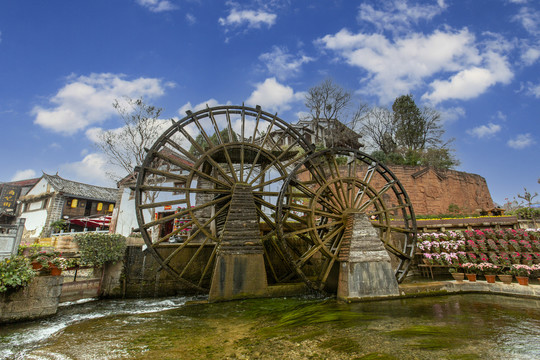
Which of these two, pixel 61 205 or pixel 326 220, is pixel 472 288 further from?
pixel 61 205

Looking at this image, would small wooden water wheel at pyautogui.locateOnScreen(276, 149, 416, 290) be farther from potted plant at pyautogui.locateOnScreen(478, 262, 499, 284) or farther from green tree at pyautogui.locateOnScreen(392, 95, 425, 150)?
green tree at pyautogui.locateOnScreen(392, 95, 425, 150)

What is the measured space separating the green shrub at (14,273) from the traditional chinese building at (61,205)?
18371 mm

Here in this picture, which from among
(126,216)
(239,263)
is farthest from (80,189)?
(239,263)

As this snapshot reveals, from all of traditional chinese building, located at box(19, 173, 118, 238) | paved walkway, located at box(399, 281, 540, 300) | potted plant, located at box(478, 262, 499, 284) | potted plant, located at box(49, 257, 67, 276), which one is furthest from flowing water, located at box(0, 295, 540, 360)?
traditional chinese building, located at box(19, 173, 118, 238)

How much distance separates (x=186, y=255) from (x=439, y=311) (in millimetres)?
7743

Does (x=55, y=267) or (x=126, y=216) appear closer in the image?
(x=55, y=267)

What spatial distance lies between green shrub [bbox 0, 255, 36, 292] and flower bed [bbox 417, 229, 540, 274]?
1294 cm

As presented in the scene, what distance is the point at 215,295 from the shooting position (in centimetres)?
778

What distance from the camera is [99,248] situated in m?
9.00

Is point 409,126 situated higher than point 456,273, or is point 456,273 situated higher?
point 409,126

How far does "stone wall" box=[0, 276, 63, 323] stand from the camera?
627cm

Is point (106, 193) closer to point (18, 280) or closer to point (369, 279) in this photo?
point (18, 280)

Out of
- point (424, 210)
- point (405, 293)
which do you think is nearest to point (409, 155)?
point (424, 210)

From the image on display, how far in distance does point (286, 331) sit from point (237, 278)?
2719mm
